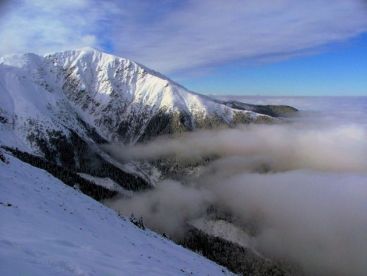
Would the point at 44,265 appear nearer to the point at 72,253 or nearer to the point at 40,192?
the point at 72,253

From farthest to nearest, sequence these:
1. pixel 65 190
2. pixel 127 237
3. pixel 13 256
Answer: pixel 65 190, pixel 127 237, pixel 13 256

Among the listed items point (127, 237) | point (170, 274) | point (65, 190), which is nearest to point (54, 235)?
point (170, 274)

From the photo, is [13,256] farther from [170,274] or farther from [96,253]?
[170,274]

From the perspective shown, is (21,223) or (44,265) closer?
(44,265)

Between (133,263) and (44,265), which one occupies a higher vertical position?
(44,265)

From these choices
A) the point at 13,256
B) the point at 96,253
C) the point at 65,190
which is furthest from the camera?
the point at 65,190

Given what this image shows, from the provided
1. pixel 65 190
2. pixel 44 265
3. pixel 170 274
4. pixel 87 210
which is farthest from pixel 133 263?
pixel 65 190
